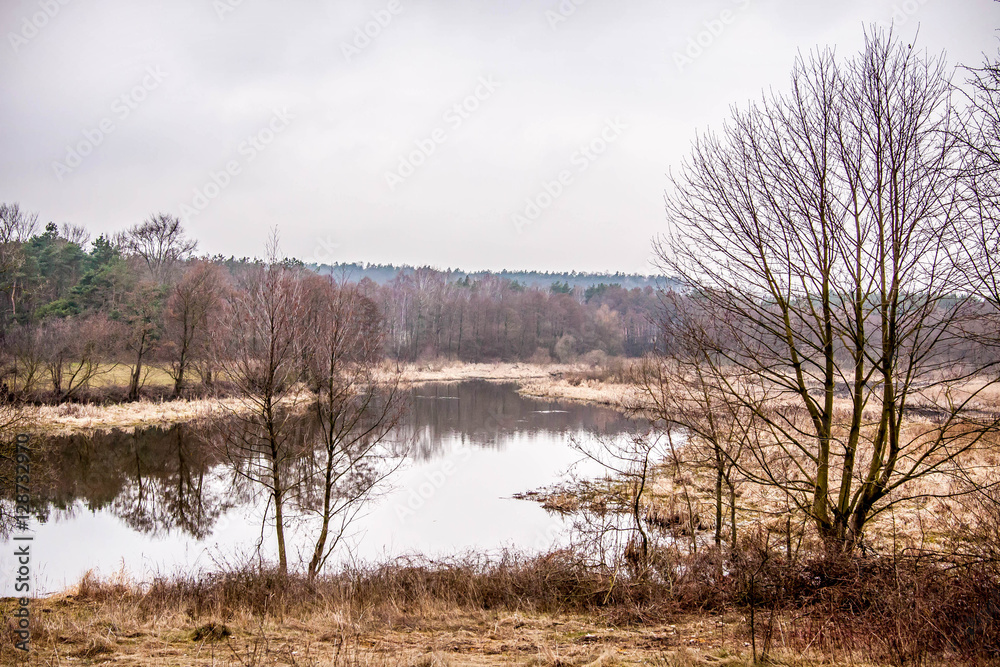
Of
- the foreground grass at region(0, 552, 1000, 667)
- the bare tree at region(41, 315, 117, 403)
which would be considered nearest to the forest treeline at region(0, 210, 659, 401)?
the bare tree at region(41, 315, 117, 403)

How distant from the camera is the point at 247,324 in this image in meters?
9.94

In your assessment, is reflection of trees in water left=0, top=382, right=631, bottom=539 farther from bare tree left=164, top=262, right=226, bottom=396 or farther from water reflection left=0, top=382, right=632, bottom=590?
bare tree left=164, top=262, right=226, bottom=396

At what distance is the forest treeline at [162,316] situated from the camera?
27.0m

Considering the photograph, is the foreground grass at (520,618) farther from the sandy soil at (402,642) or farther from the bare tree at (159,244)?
the bare tree at (159,244)

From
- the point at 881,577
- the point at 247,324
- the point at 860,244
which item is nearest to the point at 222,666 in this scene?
the point at 881,577

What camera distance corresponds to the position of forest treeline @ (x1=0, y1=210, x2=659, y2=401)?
27000 millimetres

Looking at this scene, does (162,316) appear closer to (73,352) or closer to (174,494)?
Result: (73,352)

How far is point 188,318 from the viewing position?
30.8m

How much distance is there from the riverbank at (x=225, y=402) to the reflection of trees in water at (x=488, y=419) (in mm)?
2034

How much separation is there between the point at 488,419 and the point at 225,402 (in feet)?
44.8

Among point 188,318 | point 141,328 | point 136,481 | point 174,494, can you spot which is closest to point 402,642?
point 174,494

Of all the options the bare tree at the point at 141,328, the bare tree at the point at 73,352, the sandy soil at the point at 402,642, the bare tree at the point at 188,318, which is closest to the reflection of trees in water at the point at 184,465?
the sandy soil at the point at 402,642

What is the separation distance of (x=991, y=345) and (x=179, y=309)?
32828 millimetres

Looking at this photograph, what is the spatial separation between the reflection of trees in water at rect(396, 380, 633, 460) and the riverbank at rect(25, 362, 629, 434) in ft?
6.67
